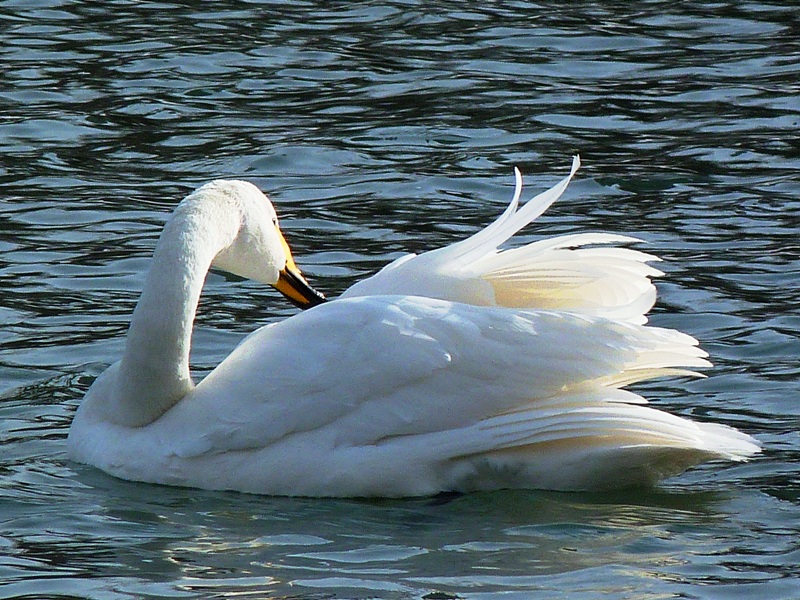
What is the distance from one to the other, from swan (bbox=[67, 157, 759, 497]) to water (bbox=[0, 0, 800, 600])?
111mm

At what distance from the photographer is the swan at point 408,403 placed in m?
6.23

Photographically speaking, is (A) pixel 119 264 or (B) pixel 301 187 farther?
(B) pixel 301 187

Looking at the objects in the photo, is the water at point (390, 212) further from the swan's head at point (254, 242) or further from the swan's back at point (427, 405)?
the swan's head at point (254, 242)

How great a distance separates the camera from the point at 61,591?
5.29 meters

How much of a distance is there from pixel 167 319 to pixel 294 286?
0.95m

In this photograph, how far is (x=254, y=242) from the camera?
274 inches

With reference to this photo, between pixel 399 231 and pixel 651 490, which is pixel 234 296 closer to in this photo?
pixel 399 231

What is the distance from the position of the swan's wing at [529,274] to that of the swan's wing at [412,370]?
1.17 ft

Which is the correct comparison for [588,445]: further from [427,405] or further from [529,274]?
[529,274]

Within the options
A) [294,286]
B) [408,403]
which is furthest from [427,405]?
[294,286]

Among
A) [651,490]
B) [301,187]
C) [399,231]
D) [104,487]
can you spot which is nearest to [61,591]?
[104,487]

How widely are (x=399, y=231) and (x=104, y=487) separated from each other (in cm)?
373

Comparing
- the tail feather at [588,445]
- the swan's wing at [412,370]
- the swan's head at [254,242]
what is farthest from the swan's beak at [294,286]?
the tail feather at [588,445]

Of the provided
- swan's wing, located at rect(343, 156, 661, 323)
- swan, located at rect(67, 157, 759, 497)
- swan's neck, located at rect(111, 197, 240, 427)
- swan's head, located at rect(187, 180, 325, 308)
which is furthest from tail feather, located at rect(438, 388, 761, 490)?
swan's head, located at rect(187, 180, 325, 308)
